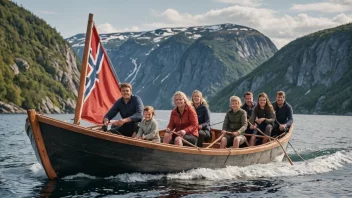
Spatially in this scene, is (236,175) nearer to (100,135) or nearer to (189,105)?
(189,105)

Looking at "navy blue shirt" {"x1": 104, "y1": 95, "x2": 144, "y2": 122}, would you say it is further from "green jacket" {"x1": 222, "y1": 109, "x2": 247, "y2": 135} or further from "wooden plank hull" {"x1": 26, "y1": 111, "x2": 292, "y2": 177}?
"green jacket" {"x1": 222, "y1": 109, "x2": 247, "y2": 135}

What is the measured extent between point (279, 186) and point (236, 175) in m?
2.01

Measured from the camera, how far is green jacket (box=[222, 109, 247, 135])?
17109 millimetres

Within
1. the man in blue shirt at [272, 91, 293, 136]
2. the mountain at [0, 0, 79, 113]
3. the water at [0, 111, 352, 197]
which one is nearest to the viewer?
the water at [0, 111, 352, 197]

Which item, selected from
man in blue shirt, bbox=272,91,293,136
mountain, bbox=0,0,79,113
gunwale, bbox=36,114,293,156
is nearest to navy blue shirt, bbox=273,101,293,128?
man in blue shirt, bbox=272,91,293,136

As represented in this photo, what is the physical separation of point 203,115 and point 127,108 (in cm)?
295

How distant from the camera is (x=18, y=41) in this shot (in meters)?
171

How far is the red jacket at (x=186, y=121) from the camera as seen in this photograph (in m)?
15.3

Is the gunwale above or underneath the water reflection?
above

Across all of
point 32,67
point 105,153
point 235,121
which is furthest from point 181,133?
point 32,67

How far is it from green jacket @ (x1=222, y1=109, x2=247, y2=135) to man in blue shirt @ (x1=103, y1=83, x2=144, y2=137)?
3.78 meters

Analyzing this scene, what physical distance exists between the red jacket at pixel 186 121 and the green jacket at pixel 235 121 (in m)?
2.23

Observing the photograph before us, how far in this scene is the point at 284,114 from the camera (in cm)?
2020

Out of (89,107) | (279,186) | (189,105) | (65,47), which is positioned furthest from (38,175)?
(65,47)
